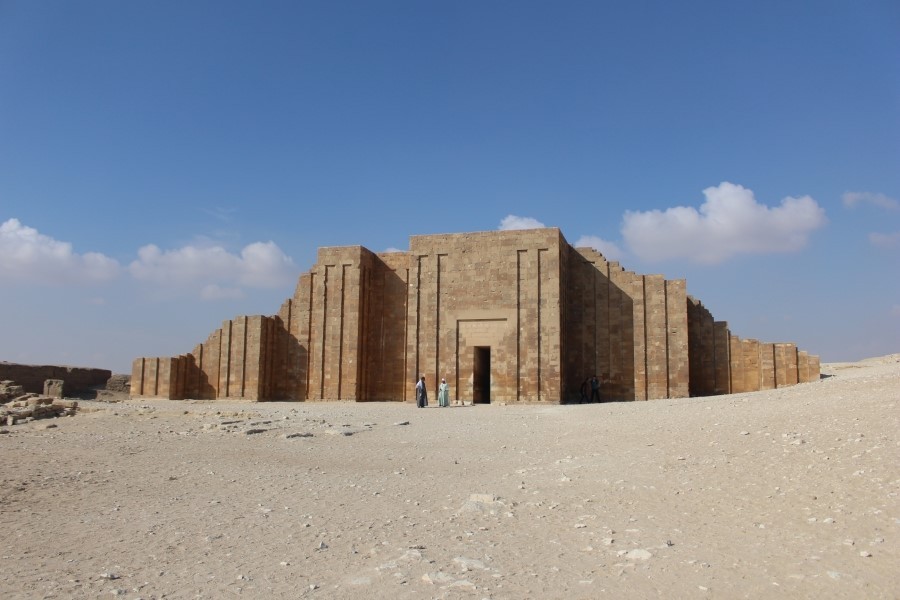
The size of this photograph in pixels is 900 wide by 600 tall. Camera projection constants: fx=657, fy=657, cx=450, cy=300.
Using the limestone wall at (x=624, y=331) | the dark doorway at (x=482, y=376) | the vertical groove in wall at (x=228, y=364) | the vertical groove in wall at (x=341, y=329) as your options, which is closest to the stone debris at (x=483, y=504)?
the dark doorway at (x=482, y=376)

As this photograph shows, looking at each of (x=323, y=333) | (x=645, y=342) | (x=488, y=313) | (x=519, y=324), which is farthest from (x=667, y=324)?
(x=323, y=333)

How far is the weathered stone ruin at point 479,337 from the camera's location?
25.0m

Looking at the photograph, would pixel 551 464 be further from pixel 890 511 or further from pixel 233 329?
pixel 233 329

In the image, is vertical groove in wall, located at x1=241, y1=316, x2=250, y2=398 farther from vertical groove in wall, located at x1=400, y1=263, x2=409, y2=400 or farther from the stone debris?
the stone debris

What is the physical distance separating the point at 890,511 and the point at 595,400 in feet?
62.9

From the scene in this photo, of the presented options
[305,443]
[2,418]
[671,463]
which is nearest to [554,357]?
[305,443]

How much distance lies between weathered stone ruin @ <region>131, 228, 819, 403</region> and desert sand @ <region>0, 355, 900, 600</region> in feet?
38.9

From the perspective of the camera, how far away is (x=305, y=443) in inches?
524

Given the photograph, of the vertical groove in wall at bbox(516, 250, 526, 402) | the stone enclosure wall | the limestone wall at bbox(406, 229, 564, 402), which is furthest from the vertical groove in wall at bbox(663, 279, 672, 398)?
the stone enclosure wall

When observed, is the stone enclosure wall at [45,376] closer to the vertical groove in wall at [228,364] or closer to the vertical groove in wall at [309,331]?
the vertical groove in wall at [228,364]

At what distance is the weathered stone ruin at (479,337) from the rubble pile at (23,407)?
5.56m

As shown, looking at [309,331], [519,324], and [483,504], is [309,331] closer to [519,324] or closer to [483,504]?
[519,324]

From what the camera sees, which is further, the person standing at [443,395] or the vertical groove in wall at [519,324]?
the vertical groove in wall at [519,324]

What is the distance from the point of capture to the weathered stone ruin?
24969mm
